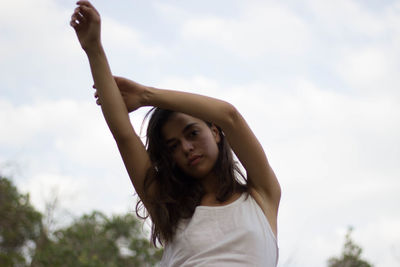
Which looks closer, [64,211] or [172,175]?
[172,175]

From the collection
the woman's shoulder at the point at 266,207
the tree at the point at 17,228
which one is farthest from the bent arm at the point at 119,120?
the tree at the point at 17,228

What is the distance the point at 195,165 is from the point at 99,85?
390mm

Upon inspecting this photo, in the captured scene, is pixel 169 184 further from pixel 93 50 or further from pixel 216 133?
pixel 93 50

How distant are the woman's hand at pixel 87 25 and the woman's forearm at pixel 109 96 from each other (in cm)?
2

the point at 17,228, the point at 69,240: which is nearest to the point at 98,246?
the point at 69,240

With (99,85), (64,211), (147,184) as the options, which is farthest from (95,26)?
(64,211)

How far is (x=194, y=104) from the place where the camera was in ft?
5.32

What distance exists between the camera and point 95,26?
1.73 m

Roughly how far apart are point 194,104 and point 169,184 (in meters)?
0.35

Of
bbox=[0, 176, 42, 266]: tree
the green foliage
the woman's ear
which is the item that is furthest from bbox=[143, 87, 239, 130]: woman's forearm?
bbox=[0, 176, 42, 266]: tree

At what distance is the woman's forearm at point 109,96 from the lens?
5.57ft

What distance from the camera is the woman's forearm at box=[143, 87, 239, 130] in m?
1.62

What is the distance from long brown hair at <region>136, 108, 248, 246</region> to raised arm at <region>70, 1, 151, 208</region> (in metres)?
→ 0.06

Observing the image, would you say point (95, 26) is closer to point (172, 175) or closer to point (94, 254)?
point (172, 175)
